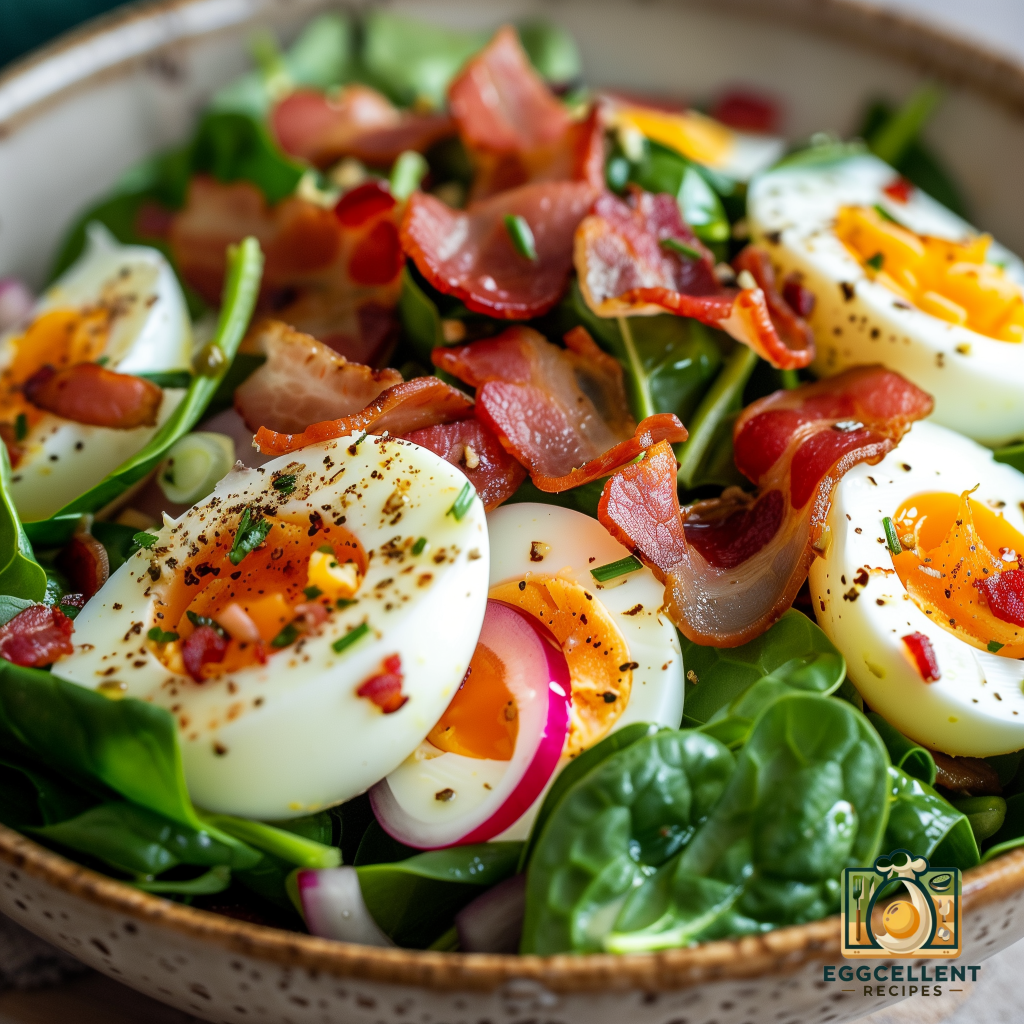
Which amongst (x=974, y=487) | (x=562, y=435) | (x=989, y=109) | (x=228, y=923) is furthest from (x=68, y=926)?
(x=989, y=109)

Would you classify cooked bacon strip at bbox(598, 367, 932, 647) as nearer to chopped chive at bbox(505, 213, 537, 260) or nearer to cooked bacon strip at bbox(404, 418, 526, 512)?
cooked bacon strip at bbox(404, 418, 526, 512)

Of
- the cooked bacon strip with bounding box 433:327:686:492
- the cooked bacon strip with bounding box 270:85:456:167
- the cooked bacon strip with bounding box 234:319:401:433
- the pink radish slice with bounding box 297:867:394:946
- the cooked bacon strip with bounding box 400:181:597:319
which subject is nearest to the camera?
the pink radish slice with bounding box 297:867:394:946

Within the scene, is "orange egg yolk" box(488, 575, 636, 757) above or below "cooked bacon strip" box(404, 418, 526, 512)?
below

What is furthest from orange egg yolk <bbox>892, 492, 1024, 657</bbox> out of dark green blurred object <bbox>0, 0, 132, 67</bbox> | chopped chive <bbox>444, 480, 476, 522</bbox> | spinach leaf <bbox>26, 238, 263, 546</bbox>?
dark green blurred object <bbox>0, 0, 132, 67</bbox>

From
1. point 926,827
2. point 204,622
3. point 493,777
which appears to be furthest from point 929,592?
point 204,622

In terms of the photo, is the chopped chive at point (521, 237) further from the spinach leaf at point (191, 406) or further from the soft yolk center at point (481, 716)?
the soft yolk center at point (481, 716)

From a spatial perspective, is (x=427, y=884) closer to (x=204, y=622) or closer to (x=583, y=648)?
(x=583, y=648)

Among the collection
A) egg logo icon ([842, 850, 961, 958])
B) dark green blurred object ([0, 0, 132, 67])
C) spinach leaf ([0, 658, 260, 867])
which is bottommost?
egg logo icon ([842, 850, 961, 958])

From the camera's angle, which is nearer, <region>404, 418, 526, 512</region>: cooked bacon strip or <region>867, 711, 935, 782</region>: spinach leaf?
<region>867, 711, 935, 782</region>: spinach leaf

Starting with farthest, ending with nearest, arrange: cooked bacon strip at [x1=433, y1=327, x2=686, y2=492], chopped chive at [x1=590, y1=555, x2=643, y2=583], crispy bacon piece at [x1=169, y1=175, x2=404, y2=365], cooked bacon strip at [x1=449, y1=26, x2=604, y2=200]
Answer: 1. cooked bacon strip at [x1=449, y1=26, x2=604, y2=200]
2. crispy bacon piece at [x1=169, y1=175, x2=404, y2=365]
3. cooked bacon strip at [x1=433, y1=327, x2=686, y2=492]
4. chopped chive at [x1=590, y1=555, x2=643, y2=583]

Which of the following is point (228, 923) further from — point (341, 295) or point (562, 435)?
point (341, 295)
